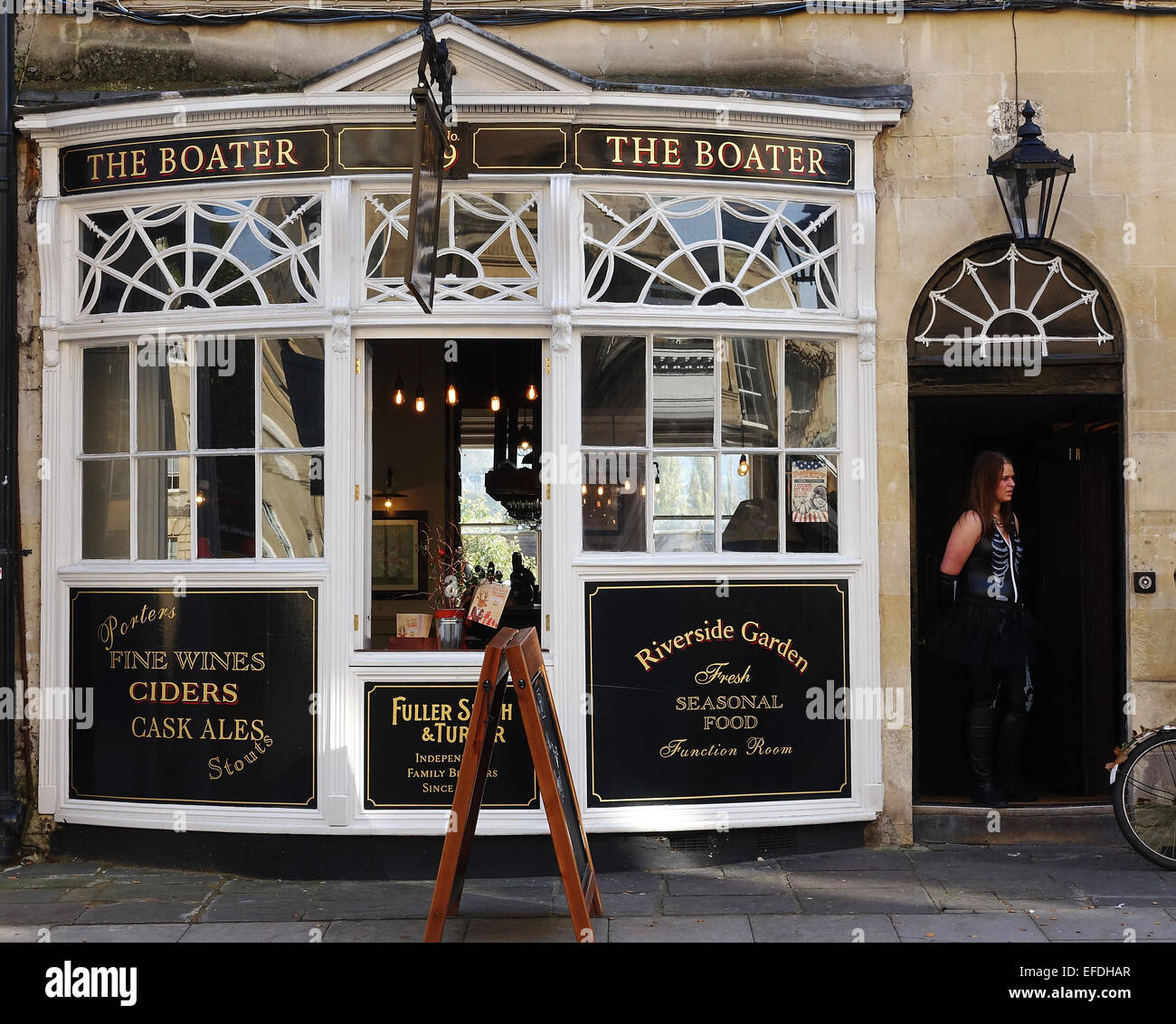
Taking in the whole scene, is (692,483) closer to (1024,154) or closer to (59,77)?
(1024,154)

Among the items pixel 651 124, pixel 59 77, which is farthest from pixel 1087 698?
pixel 59 77

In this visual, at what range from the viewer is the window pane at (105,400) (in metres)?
7.37

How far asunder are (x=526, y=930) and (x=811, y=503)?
2.85 meters

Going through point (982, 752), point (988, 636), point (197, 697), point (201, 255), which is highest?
point (201, 255)

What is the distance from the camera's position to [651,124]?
280 inches

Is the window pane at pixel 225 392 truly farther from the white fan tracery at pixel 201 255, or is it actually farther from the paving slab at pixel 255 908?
the paving slab at pixel 255 908

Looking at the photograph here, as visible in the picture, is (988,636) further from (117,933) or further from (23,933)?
(23,933)

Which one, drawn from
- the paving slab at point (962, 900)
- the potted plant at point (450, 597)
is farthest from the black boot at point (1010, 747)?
the potted plant at point (450, 597)

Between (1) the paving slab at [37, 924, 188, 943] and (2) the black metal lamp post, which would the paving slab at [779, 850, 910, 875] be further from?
(2) the black metal lamp post

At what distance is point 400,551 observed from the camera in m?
11.7

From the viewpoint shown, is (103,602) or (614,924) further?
(103,602)

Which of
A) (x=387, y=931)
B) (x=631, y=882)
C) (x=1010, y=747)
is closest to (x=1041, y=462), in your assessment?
(x=1010, y=747)

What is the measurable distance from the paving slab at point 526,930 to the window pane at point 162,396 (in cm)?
312
